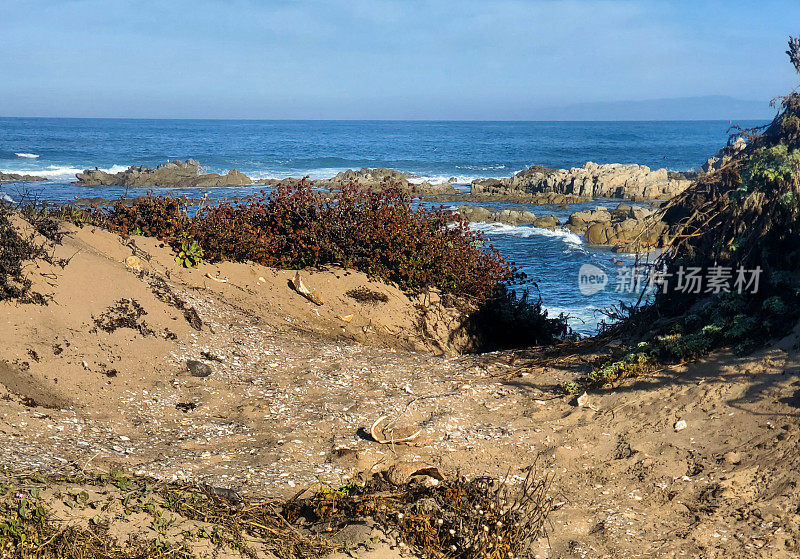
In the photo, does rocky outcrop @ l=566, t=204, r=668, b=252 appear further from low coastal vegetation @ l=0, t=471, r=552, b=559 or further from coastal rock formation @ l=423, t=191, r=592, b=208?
low coastal vegetation @ l=0, t=471, r=552, b=559

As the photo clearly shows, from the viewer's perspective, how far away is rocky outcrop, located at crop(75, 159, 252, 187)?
154 ft

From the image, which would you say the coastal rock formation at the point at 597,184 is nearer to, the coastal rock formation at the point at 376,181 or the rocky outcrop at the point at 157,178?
the coastal rock formation at the point at 376,181

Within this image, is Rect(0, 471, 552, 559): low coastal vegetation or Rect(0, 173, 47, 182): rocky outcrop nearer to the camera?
Rect(0, 471, 552, 559): low coastal vegetation

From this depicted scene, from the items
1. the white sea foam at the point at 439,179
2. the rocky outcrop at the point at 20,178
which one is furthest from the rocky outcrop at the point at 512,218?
the rocky outcrop at the point at 20,178

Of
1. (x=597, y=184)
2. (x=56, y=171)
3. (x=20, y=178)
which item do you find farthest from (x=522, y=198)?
(x=56, y=171)

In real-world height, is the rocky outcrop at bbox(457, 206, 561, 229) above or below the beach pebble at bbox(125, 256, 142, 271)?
below

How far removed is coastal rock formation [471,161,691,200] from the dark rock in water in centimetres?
3584

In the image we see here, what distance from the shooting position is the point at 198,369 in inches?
311

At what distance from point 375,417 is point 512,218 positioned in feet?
90.7

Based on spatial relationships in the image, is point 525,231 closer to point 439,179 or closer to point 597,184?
point 597,184

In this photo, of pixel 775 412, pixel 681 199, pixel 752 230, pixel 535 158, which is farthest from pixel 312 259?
pixel 535 158

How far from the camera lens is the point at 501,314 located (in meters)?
11.9

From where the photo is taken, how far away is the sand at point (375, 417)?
5.12 m

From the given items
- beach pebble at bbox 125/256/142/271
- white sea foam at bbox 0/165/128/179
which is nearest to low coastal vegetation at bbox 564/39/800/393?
beach pebble at bbox 125/256/142/271
